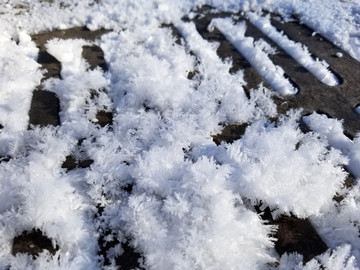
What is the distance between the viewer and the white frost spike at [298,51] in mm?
3885

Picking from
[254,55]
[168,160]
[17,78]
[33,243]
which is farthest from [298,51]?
[33,243]

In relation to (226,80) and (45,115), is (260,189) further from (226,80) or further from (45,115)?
(45,115)

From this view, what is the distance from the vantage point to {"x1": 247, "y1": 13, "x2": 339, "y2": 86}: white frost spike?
12.7ft

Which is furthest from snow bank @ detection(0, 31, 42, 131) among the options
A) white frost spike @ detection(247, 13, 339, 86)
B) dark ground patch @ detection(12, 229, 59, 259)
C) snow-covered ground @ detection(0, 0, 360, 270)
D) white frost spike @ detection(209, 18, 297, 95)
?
white frost spike @ detection(247, 13, 339, 86)

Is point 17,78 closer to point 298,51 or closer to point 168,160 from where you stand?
point 168,160

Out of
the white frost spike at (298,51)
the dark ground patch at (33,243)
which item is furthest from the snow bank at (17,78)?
the white frost spike at (298,51)

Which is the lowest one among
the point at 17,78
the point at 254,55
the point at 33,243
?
the point at 33,243

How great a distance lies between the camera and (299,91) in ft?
12.1

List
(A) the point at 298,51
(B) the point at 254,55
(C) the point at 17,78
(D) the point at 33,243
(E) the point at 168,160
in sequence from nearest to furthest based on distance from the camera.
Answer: (D) the point at 33,243, (E) the point at 168,160, (C) the point at 17,78, (B) the point at 254,55, (A) the point at 298,51

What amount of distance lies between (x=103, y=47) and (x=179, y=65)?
102 cm

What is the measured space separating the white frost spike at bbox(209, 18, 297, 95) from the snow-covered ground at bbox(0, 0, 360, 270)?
0.02 m

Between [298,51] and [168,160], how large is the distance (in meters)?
2.45

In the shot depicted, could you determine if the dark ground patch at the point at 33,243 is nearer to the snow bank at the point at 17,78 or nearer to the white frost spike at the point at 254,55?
the snow bank at the point at 17,78

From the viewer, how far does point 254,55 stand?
4.13 metres
